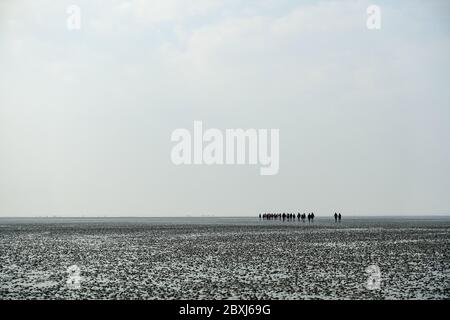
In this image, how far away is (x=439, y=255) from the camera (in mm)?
36125

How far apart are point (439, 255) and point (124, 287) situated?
24.7m

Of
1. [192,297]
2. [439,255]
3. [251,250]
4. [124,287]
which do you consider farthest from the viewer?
[251,250]

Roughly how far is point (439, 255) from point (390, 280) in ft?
44.7

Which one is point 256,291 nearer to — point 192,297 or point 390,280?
point 192,297

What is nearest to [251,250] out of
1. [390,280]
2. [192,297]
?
[390,280]

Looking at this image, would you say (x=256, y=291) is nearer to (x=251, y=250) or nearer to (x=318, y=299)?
(x=318, y=299)

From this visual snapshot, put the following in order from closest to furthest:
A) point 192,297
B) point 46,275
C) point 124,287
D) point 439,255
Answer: point 192,297 < point 124,287 < point 46,275 < point 439,255

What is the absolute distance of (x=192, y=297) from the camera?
21.3m
